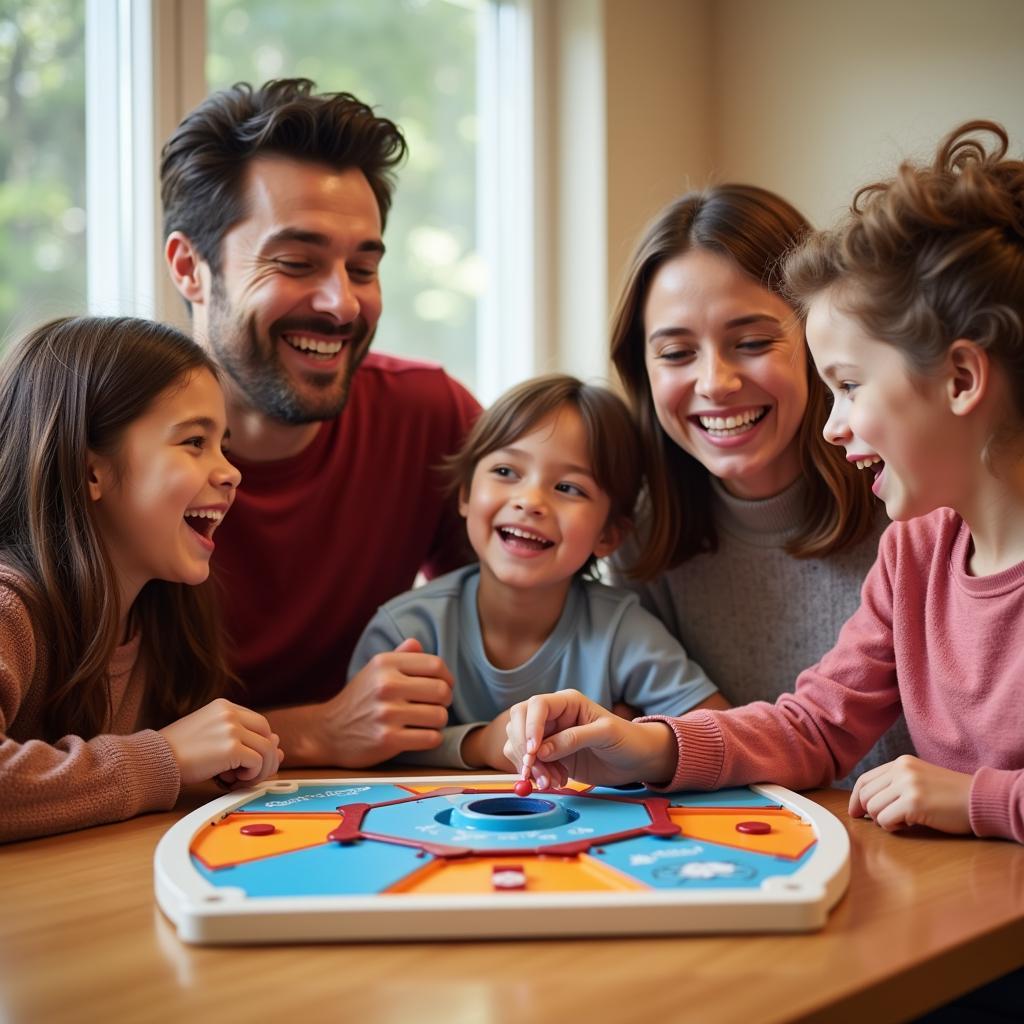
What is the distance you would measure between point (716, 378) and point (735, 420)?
70 millimetres

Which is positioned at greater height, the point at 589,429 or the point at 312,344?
the point at 312,344

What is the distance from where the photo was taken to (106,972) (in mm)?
808

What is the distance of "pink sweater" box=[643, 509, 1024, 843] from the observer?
3.85ft

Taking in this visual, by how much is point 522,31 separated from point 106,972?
7.50 ft

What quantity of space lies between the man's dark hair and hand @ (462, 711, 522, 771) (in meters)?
0.82

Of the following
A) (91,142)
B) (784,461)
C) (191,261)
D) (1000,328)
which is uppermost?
(91,142)

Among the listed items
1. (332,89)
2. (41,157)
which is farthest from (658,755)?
(332,89)

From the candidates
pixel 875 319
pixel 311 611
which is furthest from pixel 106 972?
pixel 311 611

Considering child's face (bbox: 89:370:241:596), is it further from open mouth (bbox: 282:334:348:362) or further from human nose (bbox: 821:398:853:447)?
human nose (bbox: 821:398:853:447)

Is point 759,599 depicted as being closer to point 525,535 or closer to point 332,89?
point 525,535

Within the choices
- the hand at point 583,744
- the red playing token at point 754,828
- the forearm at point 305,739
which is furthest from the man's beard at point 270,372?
the red playing token at point 754,828

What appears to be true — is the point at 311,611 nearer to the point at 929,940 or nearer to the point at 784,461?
the point at 784,461

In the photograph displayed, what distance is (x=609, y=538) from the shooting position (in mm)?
1750

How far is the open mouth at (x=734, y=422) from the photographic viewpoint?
1.61m
